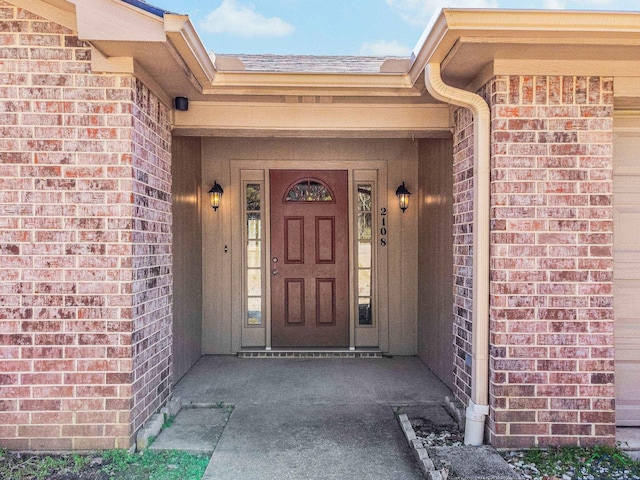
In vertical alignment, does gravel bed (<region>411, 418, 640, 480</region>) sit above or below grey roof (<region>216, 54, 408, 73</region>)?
below

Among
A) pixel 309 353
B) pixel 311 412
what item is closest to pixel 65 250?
pixel 311 412

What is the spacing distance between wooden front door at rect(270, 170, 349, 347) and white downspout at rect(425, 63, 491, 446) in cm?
224

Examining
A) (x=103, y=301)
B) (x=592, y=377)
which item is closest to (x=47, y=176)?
(x=103, y=301)

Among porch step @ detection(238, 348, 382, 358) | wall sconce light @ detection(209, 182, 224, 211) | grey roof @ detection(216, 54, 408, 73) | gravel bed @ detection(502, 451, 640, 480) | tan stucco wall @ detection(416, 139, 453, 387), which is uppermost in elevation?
grey roof @ detection(216, 54, 408, 73)

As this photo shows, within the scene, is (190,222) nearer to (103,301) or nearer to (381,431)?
(103,301)

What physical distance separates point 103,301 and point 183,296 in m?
1.49

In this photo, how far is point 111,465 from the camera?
2.54 meters

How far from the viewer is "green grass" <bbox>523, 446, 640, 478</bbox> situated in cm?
249

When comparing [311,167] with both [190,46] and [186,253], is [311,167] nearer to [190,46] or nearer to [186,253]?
[186,253]

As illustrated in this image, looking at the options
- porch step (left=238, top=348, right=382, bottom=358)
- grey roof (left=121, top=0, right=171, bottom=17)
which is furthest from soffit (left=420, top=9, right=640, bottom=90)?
porch step (left=238, top=348, right=382, bottom=358)

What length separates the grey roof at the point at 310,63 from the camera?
3.21 metres

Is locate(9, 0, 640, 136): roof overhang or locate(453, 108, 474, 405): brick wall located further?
locate(453, 108, 474, 405): brick wall

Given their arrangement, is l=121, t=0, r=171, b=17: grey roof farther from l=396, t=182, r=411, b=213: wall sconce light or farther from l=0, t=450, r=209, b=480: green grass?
l=396, t=182, r=411, b=213: wall sconce light

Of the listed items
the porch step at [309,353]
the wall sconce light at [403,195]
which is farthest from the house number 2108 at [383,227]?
the porch step at [309,353]
